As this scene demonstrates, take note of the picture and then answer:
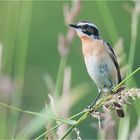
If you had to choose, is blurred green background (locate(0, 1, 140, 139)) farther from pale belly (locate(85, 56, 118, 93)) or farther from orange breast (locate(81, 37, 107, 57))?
pale belly (locate(85, 56, 118, 93))

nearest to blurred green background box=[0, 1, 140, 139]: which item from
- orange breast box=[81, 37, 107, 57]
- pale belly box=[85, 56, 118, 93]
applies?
orange breast box=[81, 37, 107, 57]

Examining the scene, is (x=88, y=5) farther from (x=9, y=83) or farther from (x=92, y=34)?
(x=9, y=83)

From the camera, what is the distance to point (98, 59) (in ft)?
18.6

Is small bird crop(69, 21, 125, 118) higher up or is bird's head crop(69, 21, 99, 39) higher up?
bird's head crop(69, 21, 99, 39)

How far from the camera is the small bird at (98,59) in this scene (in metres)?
5.55

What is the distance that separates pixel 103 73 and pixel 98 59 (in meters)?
0.15

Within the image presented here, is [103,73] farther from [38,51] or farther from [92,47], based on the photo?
[38,51]

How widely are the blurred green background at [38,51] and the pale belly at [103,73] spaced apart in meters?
0.22

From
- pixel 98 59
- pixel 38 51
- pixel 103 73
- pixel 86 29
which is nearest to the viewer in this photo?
pixel 103 73

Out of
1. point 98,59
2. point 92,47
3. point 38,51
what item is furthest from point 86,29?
point 38,51

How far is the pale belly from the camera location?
5.54 metres

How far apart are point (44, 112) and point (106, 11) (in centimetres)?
122

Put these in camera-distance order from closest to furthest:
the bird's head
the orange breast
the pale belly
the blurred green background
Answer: the blurred green background, the pale belly, the bird's head, the orange breast

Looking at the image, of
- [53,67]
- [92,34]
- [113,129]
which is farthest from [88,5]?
[113,129]
